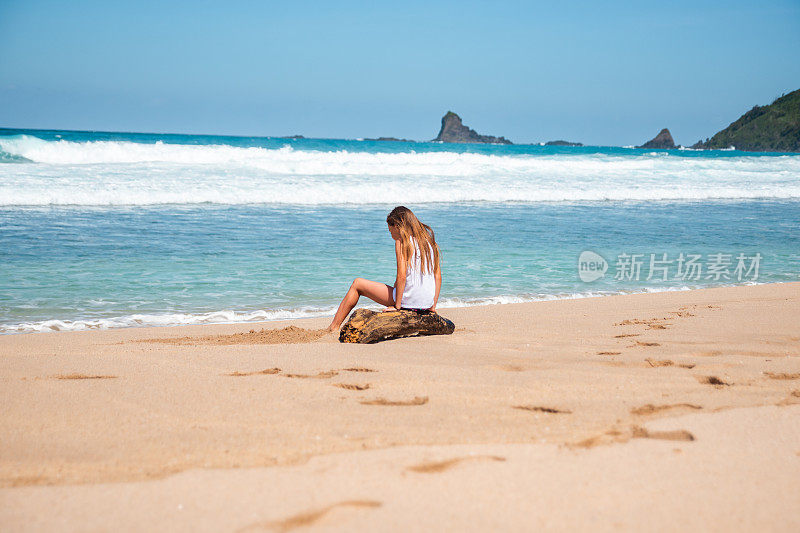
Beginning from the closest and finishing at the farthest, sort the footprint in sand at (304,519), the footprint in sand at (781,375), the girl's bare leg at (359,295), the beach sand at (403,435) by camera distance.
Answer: the footprint in sand at (304,519) → the beach sand at (403,435) → the footprint in sand at (781,375) → the girl's bare leg at (359,295)

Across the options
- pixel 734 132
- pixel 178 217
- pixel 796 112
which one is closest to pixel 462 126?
pixel 734 132

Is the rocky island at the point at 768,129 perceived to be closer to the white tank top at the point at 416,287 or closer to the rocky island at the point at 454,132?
the rocky island at the point at 454,132

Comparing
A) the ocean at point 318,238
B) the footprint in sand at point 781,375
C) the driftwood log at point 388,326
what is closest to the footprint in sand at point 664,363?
the footprint in sand at point 781,375

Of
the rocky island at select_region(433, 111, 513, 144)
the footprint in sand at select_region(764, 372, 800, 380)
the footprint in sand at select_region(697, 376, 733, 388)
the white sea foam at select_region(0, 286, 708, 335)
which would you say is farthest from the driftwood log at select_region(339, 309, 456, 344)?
the rocky island at select_region(433, 111, 513, 144)

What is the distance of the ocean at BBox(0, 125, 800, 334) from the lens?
704 centimetres

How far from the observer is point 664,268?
9.35 metres

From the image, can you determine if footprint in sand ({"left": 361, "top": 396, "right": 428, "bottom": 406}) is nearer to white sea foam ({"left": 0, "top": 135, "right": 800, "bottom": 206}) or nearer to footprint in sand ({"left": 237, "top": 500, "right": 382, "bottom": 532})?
footprint in sand ({"left": 237, "top": 500, "right": 382, "bottom": 532})

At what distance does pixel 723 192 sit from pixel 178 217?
19.5 metres

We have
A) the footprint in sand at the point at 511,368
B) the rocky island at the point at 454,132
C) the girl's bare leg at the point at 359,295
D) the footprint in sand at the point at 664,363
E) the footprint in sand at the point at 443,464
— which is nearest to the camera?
the footprint in sand at the point at 443,464

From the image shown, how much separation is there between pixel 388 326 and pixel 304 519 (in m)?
2.98

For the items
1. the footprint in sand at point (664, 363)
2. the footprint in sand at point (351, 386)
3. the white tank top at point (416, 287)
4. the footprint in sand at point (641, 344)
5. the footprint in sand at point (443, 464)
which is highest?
the white tank top at point (416, 287)

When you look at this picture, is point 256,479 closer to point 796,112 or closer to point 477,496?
point 477,496

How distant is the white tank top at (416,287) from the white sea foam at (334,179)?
12398mm

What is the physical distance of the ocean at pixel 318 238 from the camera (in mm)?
7035
